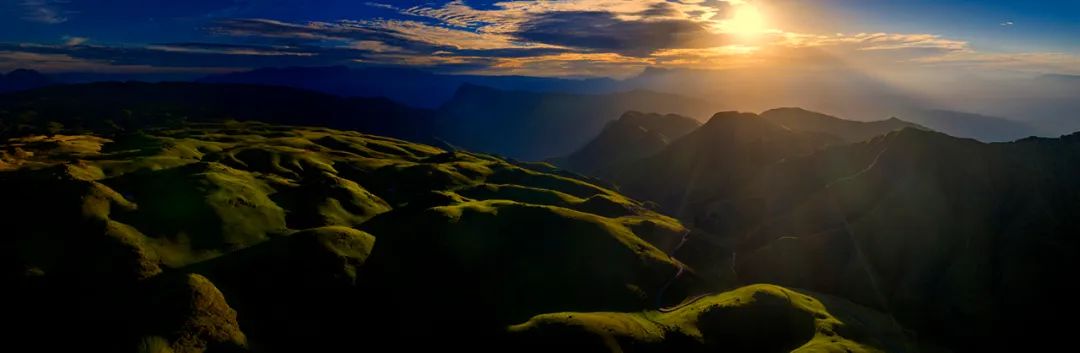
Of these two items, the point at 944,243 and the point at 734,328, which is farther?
the point at 944,243

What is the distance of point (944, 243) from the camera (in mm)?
152375

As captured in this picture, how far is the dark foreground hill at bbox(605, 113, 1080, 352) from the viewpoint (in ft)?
431

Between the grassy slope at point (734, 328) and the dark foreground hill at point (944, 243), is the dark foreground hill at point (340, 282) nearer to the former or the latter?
the grassy slope at point (734, 328)

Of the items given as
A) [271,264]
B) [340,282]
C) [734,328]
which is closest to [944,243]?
[734,328]

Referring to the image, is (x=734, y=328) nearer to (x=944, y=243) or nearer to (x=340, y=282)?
(x=944, y=243)

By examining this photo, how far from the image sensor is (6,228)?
414 feet

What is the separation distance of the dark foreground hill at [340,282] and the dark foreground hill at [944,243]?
14908 millimetres

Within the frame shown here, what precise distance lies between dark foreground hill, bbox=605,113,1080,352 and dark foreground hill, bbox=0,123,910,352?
48.9ft

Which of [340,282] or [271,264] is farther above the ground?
[271,264]

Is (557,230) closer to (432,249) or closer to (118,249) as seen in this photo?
(432,249)

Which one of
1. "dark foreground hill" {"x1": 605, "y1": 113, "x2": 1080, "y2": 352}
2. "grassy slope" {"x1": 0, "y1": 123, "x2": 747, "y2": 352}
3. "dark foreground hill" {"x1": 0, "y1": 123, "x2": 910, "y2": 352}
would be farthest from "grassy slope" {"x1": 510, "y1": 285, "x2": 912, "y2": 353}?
"dark foreground hill" {"x1": 605, "y1": 113, "x2": 1080, "y2": 352}

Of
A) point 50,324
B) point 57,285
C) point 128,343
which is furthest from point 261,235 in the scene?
point 128,343

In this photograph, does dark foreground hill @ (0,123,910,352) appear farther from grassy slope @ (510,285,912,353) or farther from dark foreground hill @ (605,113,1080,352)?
dark foreground hill @ (605,113,1080,352)

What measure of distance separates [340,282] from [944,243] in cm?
15282
